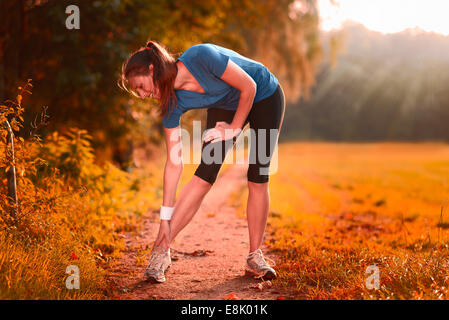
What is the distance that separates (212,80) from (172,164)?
64cm

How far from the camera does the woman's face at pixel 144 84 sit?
2523 mm

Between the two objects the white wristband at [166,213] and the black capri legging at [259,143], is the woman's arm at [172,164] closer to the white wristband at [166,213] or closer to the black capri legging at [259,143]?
the white wristband at [166,213]

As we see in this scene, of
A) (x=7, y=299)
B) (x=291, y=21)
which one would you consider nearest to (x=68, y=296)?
(x=7, y=299)

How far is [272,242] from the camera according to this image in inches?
151

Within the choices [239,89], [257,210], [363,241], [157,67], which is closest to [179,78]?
[157,67]

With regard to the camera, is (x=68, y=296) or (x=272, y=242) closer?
(x=68, y=296)

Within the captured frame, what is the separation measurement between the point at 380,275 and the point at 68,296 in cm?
184

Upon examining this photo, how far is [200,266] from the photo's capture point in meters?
3.16

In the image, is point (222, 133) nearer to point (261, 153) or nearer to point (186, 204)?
point (261, 153)

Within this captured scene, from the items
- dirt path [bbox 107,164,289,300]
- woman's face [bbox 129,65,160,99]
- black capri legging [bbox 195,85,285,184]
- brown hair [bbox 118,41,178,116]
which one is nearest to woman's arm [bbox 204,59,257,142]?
black capri legging [bbox 195,85,285,184]

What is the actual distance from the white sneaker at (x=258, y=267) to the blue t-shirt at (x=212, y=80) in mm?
1020

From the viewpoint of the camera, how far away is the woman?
2.51m

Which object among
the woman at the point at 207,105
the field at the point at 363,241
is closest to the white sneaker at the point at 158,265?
the woman at the point at 207,105

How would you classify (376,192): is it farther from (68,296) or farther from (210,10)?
(68,296)
